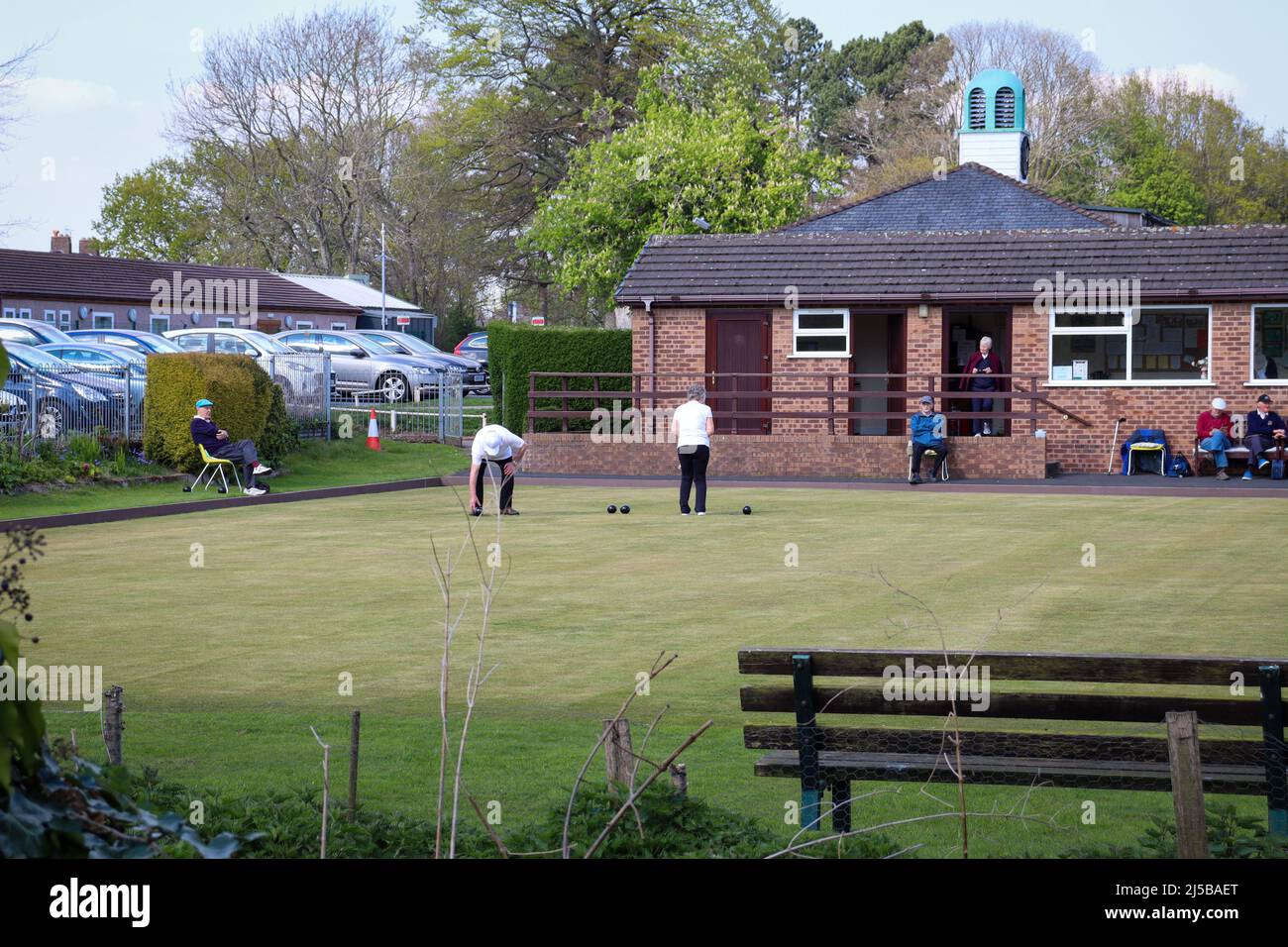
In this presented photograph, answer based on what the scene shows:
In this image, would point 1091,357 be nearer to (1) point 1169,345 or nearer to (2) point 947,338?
(1) point 1169,345

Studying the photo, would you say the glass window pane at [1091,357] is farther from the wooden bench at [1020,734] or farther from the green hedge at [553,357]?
the wooden bench at [1020,734]

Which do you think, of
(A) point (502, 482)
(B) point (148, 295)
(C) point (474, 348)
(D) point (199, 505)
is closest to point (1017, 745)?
(A) point (502, 482)

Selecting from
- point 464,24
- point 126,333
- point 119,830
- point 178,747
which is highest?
point 464,24

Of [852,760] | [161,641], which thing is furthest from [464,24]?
[852,760]

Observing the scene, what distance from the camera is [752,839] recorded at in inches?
221

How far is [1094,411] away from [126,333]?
2459 cm

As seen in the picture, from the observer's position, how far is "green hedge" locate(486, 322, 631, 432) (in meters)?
33.7

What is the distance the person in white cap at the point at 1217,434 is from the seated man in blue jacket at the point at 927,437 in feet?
15.0

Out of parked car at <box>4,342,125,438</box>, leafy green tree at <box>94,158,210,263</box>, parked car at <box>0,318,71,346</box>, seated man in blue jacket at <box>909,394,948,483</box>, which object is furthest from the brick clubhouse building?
leafy green tree at <box>94,158,210,263</box>

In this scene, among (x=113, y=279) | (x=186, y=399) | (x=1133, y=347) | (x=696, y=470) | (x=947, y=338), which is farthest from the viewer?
(x=113, y=279)

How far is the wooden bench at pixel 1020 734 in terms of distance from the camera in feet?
19.0

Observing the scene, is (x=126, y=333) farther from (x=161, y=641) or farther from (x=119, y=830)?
(x=119, y=830)

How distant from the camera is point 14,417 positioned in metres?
24.3

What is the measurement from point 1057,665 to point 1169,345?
2624 cm
